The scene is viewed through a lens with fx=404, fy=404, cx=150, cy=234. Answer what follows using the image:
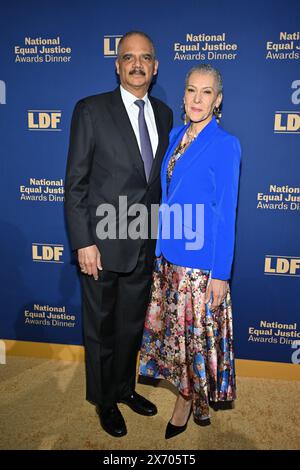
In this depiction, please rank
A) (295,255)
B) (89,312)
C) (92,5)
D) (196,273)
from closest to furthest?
(196,273)
(89,312)
(92,5)
(295,255)

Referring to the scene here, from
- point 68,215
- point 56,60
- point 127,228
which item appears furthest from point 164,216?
point 56,60

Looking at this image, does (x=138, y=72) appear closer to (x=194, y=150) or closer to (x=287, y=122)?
(x=194, y=150)

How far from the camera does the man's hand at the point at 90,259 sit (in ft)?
6.86

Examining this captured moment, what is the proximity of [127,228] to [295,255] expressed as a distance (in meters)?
1.22

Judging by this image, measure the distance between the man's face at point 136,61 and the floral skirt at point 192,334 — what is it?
0.92m

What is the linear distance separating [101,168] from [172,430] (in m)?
1.47

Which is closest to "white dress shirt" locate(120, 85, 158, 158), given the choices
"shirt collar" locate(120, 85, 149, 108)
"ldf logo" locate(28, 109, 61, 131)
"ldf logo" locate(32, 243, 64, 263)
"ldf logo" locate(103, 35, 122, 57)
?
"shirt collar" locate(120, 85, 149, 108)

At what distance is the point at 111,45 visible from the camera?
2.52 meters

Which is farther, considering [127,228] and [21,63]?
[21,63]

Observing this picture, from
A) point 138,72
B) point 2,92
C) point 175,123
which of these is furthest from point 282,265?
point 2,92

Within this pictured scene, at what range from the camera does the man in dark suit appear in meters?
2.02

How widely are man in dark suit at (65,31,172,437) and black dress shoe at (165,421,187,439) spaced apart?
0.24 metres

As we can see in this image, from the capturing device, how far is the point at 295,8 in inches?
92.1
